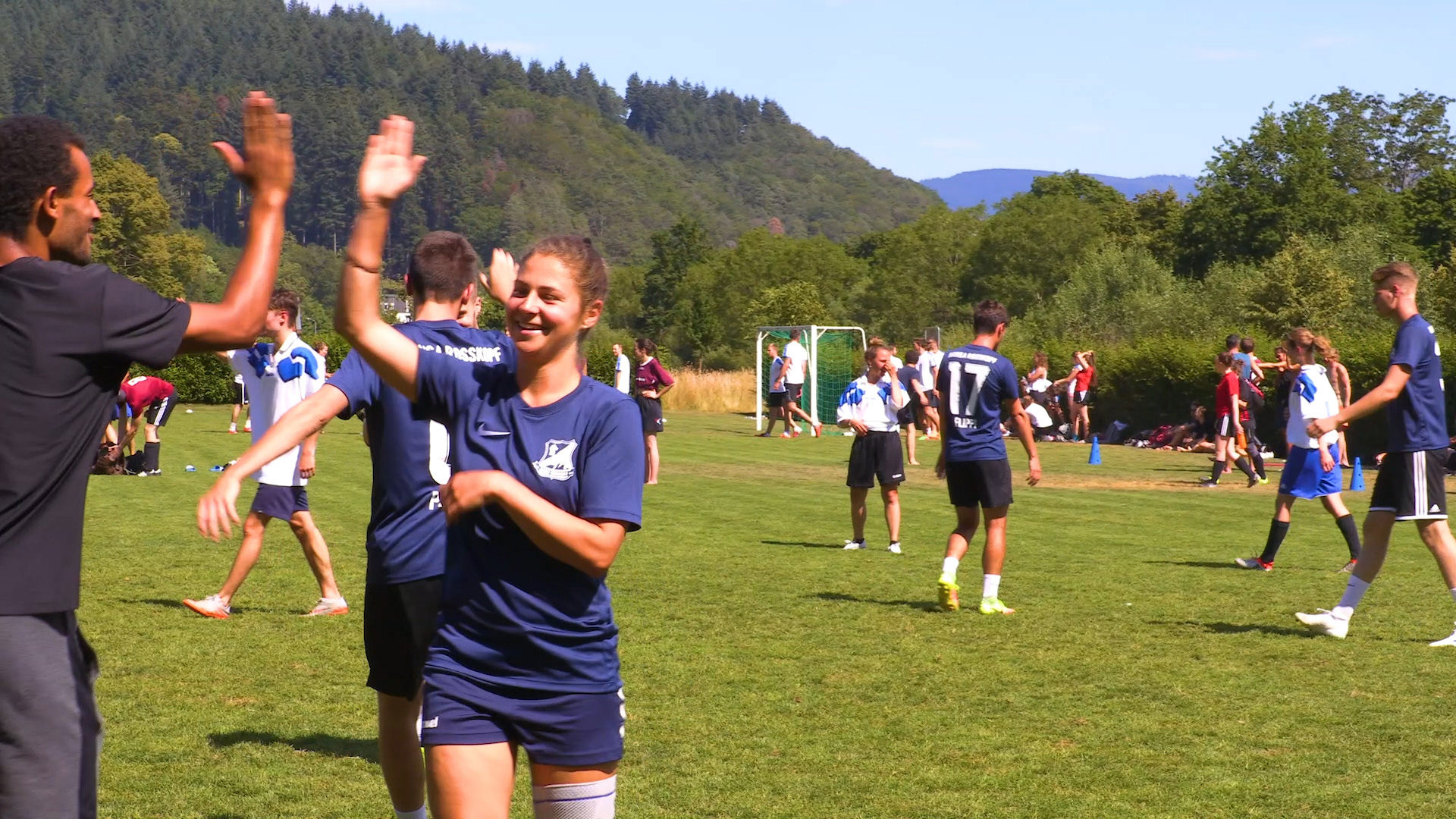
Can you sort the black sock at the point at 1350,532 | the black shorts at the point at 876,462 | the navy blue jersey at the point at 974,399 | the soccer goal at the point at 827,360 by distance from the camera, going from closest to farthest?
1. the navy blue jersey at the point at 974,399
2. the black sock at the point at 1350,532
3. the black shorts at the point at 876,462
4. the soccer goal at the point at 827,360

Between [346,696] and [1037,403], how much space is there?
89.3 ft

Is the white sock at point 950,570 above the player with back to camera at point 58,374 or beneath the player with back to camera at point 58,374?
beneath

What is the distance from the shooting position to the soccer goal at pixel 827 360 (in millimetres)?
39125

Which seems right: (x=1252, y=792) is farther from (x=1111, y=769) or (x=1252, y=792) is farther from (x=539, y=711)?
(x=539, y=711)

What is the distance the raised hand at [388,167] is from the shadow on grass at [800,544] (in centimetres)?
1152

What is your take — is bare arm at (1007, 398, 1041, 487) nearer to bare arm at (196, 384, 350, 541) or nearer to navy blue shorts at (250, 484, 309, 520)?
navy blue shorts at (250, 484, 309, 520)

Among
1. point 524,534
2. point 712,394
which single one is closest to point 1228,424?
point 524,534

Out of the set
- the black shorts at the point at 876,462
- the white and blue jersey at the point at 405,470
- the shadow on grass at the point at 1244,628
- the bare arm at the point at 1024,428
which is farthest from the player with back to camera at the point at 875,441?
the white and blue jersey at the point at 405,470

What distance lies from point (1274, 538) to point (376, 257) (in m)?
11.1

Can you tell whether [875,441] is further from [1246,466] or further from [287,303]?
[1246,466]

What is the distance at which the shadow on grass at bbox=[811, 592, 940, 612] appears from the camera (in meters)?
11.0

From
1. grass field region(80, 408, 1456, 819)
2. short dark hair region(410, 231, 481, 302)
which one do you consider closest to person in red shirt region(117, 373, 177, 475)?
grass field region(80, 408, 1456, 819)

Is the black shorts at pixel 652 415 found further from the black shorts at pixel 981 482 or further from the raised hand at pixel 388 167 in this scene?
the raised hand at pixel 388 167

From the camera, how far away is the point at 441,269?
517cm
